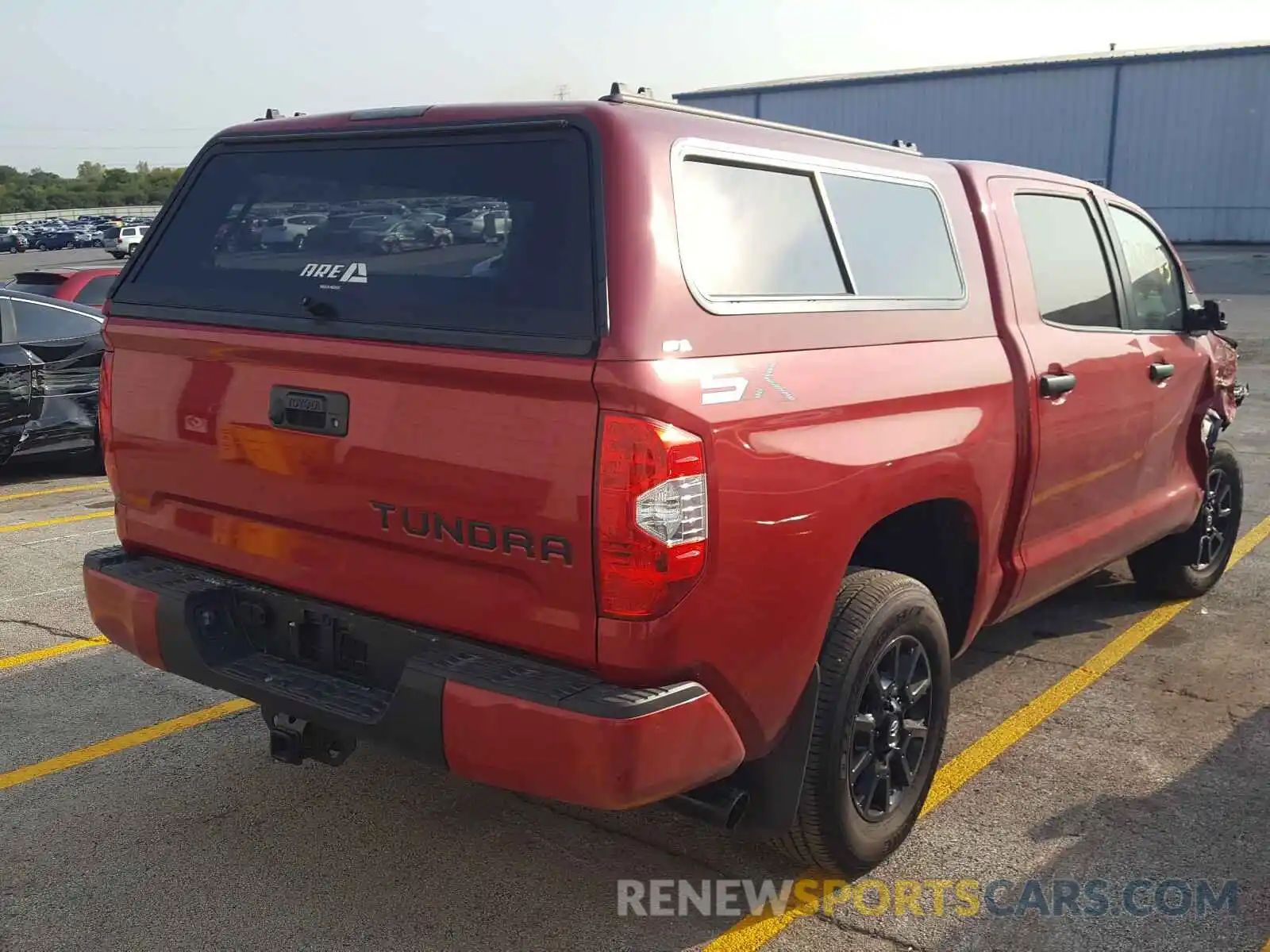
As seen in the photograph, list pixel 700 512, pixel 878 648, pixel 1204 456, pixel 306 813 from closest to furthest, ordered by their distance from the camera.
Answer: pixel 700 512 < pixel 878 648 < pixel 306 813 < pixel 1204 456

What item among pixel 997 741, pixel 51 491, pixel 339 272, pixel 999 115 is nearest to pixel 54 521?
pixel 51 491

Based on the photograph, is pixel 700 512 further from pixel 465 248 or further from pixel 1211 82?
pixel 1211 82

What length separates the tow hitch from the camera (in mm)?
3121

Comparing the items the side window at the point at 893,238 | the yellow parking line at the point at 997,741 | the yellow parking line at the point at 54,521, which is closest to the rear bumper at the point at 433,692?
the yellow parking line at the point at 997,741

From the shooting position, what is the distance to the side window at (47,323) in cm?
846

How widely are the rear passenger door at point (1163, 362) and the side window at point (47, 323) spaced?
279 inches

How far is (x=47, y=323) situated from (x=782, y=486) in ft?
24.4

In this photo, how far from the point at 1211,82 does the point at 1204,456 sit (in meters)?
44.4

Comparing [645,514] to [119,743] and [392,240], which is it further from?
[119,743]

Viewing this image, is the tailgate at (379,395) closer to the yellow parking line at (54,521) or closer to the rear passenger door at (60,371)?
the yellow parking line at (54,521)

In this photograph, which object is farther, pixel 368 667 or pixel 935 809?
pixel 935 809

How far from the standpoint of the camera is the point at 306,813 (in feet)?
12.0

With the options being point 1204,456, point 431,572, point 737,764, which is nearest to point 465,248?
point 431,572

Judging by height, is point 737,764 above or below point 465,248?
below
